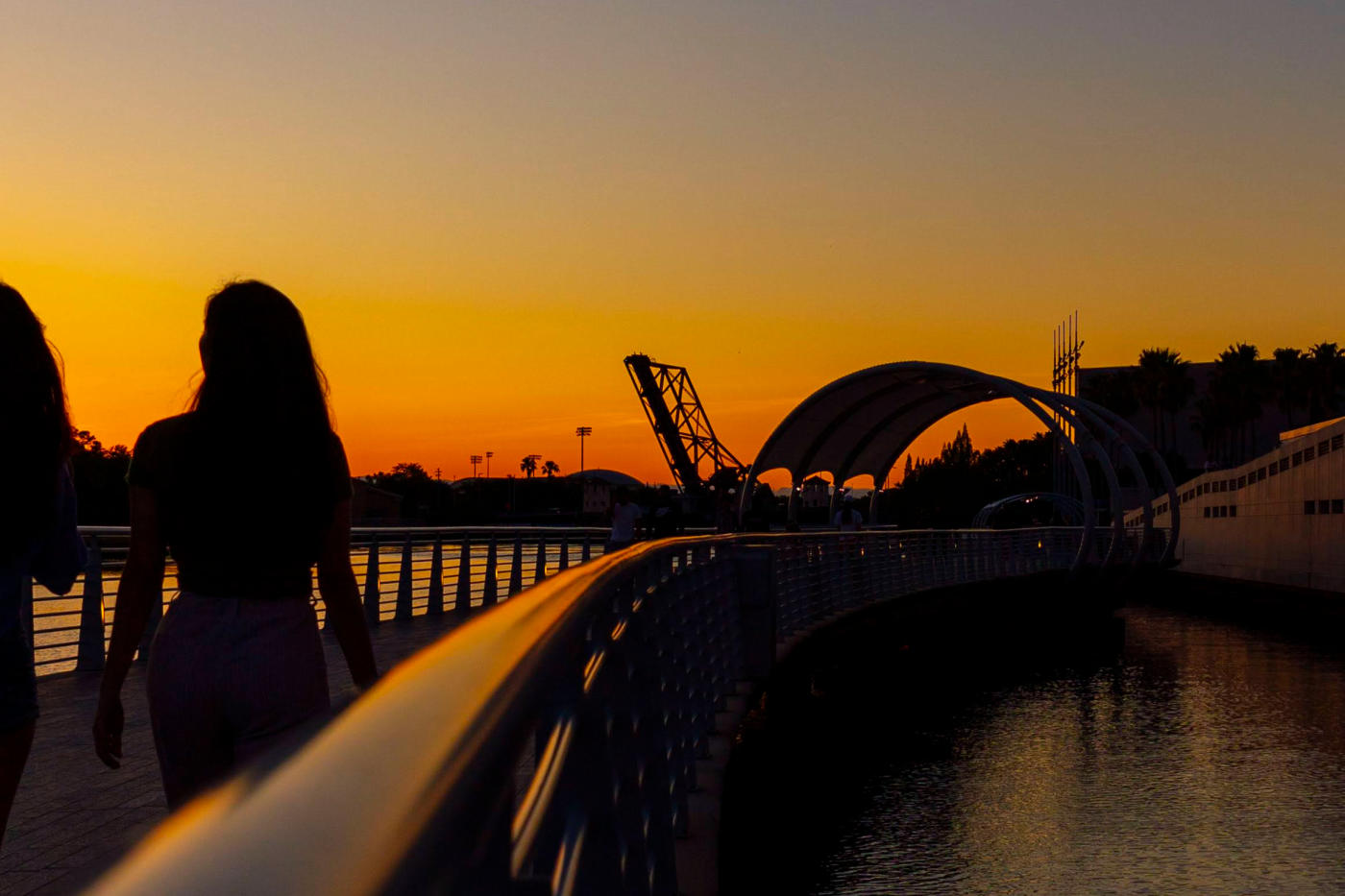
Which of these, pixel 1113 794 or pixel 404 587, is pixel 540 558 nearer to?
pixel 404 587

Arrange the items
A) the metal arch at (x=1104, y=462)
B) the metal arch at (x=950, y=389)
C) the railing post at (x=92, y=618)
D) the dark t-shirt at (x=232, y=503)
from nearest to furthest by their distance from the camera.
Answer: the dark t-shirt at (x=232, y=503), the railing post at (x=92, y=618), the metal arch at (x=950, y=389), the metal arch at (x=1104, y=462)

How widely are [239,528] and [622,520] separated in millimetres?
22003

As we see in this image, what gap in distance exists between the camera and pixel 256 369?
3.72 m

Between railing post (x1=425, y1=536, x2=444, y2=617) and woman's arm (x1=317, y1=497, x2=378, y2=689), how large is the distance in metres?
18.9

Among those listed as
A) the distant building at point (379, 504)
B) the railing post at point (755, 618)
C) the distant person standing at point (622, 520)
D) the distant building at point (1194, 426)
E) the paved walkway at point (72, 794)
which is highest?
the distant building at point (1194, 426)

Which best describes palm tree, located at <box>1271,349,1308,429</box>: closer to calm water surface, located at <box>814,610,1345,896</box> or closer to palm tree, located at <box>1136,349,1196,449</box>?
palm tree, located at <box>1136,349,1196,449</box>

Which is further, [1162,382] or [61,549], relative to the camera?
[1162,382]

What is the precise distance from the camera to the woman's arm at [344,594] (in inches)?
153

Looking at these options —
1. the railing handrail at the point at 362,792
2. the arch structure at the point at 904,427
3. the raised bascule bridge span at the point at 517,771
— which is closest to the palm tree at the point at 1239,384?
the arch structure at the point at 904,427

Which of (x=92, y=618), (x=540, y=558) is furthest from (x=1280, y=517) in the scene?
(x=92, y=618)

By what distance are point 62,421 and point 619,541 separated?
2201 centimetres

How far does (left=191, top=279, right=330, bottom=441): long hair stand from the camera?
3.72 metres

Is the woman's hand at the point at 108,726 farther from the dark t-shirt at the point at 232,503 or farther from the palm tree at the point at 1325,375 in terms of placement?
the palm tree at the point at 1325,375

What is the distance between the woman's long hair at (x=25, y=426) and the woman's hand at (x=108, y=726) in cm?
55
